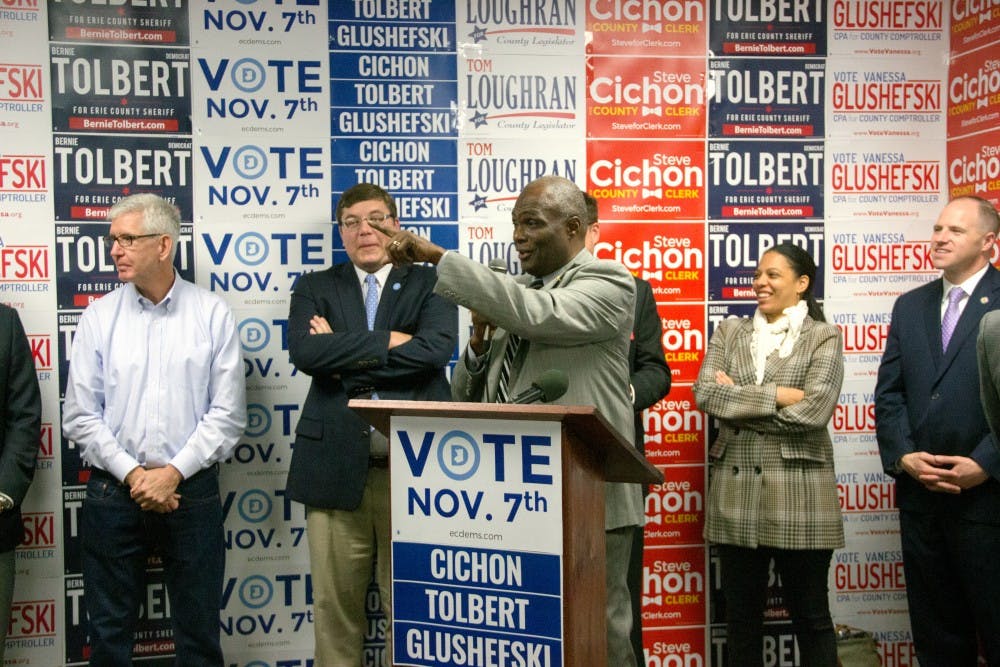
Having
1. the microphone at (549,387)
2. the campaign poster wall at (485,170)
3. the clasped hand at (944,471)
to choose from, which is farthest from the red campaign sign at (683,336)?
the microphone at (549,387)

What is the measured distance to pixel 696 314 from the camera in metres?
3.99

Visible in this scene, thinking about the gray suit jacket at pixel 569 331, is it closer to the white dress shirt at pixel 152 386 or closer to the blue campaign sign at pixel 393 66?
the white dress shirt at pixel 152 386

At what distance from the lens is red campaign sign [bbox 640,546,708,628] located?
3975 mm

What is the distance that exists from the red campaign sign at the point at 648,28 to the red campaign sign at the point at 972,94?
116 centimetres

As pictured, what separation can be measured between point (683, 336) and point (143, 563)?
7.95ft

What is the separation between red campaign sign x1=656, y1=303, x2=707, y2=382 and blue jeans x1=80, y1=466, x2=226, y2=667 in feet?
6.62

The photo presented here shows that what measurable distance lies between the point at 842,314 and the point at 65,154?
11.3 feet

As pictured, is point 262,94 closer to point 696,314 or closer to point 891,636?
point 696,314

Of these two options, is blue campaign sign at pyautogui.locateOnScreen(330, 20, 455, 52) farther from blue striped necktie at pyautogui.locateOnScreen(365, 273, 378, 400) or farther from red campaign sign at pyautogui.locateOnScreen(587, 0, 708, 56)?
blue striped necktie at pyautogui.locateOnScreen(365, 273, 378, 400)

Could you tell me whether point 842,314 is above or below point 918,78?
below

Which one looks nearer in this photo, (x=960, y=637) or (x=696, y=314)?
(x=960, y=637)

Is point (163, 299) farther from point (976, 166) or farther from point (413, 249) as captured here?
point (976, 166)

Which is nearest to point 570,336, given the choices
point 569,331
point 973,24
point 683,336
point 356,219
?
point 569,331

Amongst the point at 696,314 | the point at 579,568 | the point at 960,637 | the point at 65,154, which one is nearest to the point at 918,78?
the point at 696,314
